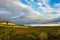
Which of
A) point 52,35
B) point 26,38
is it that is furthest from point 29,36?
point 52,35

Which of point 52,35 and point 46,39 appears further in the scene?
point 52,35

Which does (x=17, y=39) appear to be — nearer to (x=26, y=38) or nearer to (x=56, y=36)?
(x=26, y=38)

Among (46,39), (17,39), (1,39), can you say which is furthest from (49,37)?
(1,39)

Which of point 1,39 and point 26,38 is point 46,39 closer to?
point 26,38

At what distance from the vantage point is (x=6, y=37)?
3081cm

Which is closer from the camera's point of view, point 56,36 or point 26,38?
point 26,38

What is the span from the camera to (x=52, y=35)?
31547mm

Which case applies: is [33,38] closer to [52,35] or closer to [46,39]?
[46,39]

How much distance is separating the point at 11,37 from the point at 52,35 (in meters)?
7.30

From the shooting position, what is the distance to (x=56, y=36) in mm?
31219

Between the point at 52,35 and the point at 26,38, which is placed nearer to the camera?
the point at 26,38

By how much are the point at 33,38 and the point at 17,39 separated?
2.60 m

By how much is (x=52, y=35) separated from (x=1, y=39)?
8.89 metres

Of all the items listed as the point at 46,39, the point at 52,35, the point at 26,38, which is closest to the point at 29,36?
the point at 26,38
